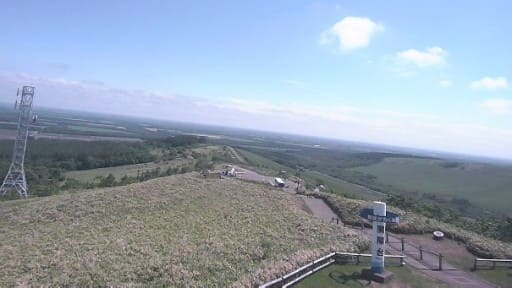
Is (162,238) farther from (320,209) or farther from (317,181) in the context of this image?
(317,181)

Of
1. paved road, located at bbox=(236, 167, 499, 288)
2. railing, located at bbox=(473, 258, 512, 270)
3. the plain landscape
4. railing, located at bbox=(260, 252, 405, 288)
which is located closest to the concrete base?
railing, located at bbox=(260, 252, 405, 288)

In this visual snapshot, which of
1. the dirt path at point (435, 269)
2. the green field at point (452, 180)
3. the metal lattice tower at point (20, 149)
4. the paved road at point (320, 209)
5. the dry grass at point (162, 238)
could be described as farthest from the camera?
the green field at point (452, 180)

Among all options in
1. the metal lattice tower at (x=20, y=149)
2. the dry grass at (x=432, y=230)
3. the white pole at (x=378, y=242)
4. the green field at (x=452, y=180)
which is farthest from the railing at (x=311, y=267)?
the green field at (x=452, y=180)

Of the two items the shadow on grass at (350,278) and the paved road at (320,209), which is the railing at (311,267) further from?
the paved road at (320,209)

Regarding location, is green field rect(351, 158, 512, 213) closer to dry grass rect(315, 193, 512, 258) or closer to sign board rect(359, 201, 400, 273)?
dry grass rect(315, 193, 512, 258)

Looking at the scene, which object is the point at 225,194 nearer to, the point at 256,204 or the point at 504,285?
the point at 256,204
